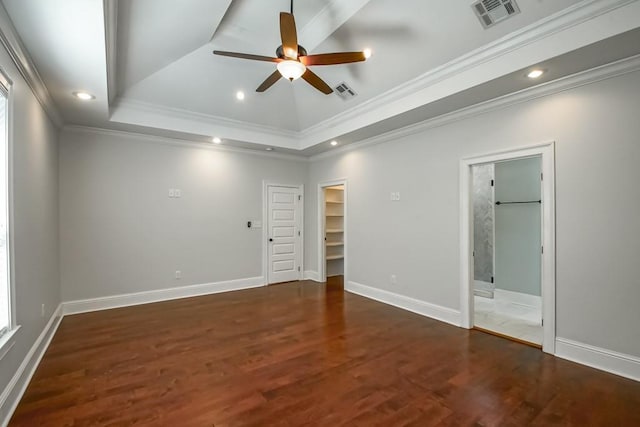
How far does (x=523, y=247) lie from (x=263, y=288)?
4.74 m

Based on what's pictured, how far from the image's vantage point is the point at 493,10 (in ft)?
8.71

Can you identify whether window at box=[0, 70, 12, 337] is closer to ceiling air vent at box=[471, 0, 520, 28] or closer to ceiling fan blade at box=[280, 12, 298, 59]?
ceiling fan blade at box=[280, 12, 298, 59]

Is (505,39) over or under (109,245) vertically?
over

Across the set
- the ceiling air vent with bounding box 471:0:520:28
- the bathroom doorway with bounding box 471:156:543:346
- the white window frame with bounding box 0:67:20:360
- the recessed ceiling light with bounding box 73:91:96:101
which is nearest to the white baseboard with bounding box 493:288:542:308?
the bathroom doorway with bounding box 471:156:543:346

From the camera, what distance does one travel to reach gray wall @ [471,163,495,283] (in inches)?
215

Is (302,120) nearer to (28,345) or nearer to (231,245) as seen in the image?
(231,245)

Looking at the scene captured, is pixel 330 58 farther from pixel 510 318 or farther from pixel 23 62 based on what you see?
pixel 510 318

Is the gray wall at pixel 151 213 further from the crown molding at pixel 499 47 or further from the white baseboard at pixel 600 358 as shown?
the white baseboard at pixel 600 358

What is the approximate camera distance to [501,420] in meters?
2.09

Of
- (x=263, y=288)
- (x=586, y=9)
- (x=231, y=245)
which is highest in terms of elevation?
(x=586, y=9)

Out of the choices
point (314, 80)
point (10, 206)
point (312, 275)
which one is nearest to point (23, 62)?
point (10, 206)

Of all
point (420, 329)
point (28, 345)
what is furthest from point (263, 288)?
point (28, 345)

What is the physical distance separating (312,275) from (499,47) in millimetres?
5126

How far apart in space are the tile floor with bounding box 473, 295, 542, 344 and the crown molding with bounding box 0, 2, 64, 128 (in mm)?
5432
